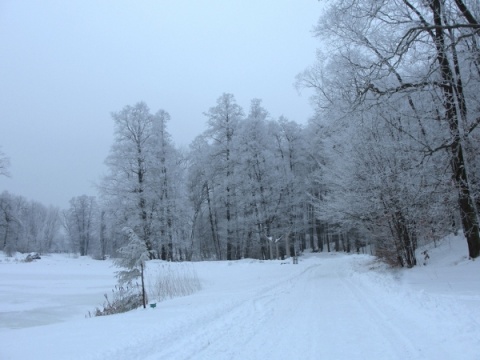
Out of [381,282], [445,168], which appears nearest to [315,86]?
[445,168]

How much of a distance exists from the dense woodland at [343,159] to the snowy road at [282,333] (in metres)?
3.82

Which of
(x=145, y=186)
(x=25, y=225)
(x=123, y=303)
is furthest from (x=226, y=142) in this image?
(x=25, y=225)

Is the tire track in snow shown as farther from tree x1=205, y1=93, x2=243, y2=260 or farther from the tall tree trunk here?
tree x1=205, y1=93, x2=243, y2=260

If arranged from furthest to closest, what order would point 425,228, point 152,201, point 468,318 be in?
point 152,201 < point 425,228 < point 468,318

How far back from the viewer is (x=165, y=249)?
103 ft

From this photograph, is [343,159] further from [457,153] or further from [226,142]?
[226,142]

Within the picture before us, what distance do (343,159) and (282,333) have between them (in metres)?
11.4

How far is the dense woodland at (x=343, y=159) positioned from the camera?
9.98 meters

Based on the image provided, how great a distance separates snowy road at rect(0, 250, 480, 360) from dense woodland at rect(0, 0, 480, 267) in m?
3.82

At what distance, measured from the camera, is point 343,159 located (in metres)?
16.3

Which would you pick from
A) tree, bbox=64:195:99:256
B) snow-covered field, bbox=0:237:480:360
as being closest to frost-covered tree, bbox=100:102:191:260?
snow-covered field, bbox=0:237:480:360

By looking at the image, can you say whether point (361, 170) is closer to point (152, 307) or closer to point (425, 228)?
point (425, 228)

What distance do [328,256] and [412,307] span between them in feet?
113

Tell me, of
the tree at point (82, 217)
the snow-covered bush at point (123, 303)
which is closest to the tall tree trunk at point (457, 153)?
the snow-covered bush at point (123, 303)
